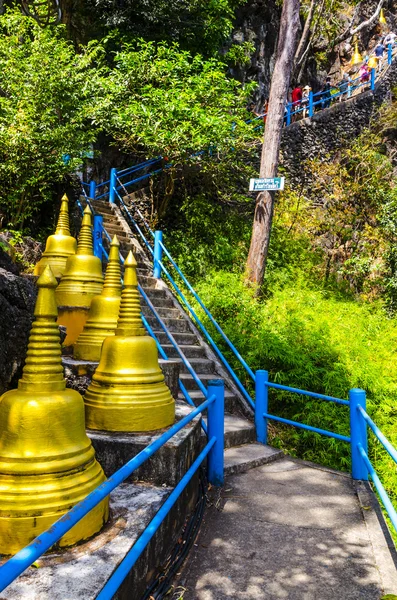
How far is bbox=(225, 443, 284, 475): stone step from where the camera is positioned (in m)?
4.45

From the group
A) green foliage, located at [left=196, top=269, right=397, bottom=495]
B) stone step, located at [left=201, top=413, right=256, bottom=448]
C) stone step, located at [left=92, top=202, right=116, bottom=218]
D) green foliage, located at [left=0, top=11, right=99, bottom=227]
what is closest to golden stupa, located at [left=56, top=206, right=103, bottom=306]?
stone step, located at [left=201, top=413, right=256, bottom=448]

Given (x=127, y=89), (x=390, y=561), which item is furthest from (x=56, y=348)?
(x=127, y=89)

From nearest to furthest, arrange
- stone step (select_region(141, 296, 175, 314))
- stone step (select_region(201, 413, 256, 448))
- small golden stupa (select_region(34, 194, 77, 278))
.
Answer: stone step (select_region(201, 413, 256, 448)), small golden stupa (select_region(34, 194, 77, 278)), stone step (select_region(141, 296, 175, 314))

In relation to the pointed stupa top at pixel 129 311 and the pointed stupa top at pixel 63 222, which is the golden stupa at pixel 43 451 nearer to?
the pointed stupa top at pixel 129 311

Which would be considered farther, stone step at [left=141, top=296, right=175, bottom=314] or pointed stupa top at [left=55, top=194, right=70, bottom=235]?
stone step at [left=141, top=296, right=175, bottom=314]

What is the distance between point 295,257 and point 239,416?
6.47 metres

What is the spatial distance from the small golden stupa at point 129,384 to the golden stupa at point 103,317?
68 cm

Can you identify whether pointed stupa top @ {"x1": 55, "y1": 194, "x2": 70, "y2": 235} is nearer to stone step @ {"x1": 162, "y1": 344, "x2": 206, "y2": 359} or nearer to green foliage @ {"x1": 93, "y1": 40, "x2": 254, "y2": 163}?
stone step @ {"x1": 162, "y1": 344, "x2": 206, "y2": 359}

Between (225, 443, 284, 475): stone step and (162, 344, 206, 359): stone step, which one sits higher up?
(162, 344, 206, 359): stone step

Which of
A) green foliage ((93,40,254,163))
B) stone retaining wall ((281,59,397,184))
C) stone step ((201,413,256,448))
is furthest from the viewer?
stone retaining wall ((281,59,397,184))

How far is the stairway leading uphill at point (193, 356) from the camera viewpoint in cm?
491

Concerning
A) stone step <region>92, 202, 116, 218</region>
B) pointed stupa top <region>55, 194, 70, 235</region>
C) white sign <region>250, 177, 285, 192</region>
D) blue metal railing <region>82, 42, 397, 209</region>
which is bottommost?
pointed stupa top <region>55, 194, 70, 235</region>

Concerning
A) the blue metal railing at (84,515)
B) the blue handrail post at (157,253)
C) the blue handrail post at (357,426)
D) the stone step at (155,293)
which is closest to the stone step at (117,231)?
the blue handrail post at (157,253)

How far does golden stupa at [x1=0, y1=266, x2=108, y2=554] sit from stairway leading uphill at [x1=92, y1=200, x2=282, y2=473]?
2613 mm
